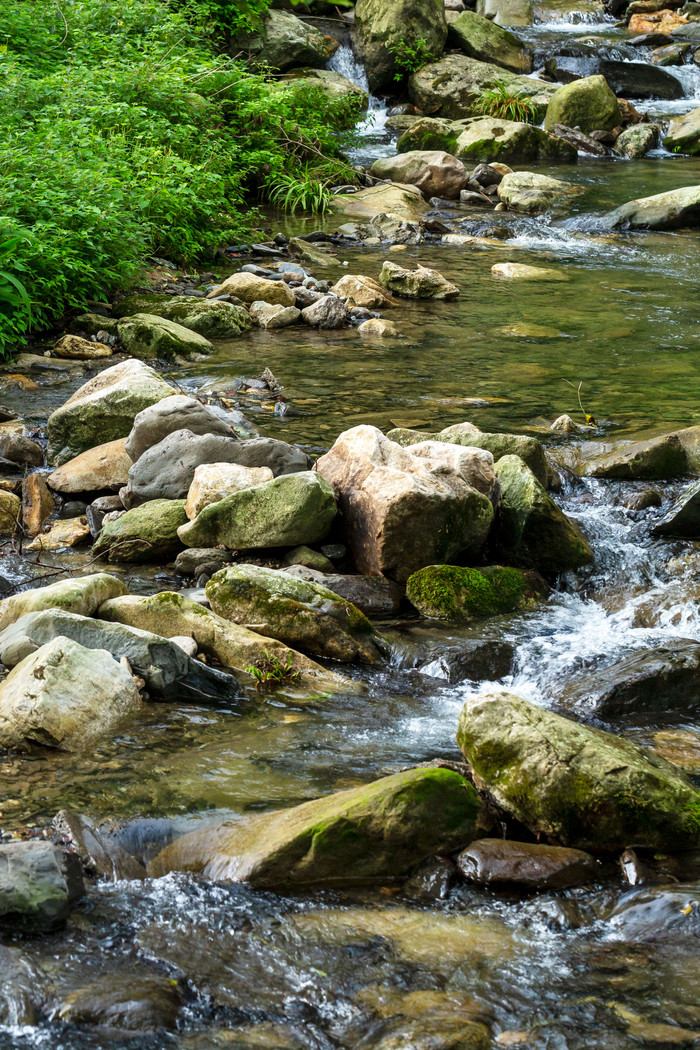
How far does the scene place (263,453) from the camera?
5.84 m

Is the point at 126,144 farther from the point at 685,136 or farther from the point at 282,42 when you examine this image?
the point at 685,136

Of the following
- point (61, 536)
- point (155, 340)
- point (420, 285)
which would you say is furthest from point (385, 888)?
point (420, 285)

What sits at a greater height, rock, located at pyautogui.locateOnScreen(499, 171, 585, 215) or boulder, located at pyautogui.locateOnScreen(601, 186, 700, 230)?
rock, located at pyautogui.locateOnScreen(499, 171, 585, 215)

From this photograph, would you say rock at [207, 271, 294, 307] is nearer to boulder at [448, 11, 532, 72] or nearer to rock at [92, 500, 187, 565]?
rock at [92, 500, 187, 565]

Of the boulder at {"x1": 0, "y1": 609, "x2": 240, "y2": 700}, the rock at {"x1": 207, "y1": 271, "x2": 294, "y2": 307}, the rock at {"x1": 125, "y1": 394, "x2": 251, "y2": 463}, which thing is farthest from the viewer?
the rock at {"x1": 207, "y1": 271, "x2": 294, "y2": 307}

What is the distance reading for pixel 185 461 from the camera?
5836 millimetres

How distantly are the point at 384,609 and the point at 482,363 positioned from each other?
4083mm

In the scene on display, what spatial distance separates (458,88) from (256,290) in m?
12.4

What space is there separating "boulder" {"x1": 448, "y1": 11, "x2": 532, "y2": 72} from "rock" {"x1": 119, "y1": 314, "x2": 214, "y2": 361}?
1613 centimetres

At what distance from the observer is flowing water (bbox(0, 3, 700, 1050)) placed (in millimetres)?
2561

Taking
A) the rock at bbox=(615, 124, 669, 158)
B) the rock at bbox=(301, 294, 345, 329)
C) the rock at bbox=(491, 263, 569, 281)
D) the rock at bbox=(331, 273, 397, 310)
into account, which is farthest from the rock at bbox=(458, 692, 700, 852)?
the rock at bbox=(615, 124, 669, 158)

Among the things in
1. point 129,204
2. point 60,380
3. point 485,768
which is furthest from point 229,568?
point 129,204

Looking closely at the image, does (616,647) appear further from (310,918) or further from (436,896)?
(310,918)

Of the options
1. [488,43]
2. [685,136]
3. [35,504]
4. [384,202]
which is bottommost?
[35,504]
